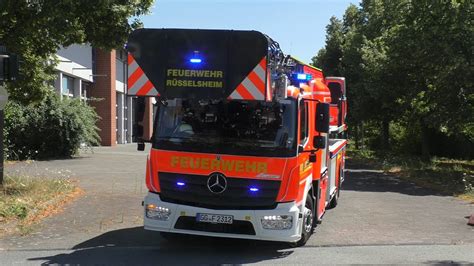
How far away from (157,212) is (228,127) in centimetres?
152

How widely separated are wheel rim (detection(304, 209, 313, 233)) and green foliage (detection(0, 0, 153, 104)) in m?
6.29

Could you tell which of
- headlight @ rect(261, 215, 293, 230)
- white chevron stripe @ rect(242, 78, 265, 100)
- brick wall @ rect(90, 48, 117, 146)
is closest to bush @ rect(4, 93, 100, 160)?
brick wall @ rect(90, 48, 117, 146)

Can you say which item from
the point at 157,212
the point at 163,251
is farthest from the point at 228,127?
Answer: the point at 163,251

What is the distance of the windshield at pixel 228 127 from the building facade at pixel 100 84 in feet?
70.2

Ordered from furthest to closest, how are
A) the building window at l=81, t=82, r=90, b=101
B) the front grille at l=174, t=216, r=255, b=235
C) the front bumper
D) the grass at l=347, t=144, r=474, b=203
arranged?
the building window at l=81, t=82, r=90, b=101
the grass at l=347, t=144, r=474, b=203
the front grille at l=174, t=216, r=255, b=235
the front bumper

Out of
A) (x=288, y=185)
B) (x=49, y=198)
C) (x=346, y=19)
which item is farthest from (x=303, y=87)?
(x=346, y=19)

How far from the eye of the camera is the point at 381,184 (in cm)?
1836

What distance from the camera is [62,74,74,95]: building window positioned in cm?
3074

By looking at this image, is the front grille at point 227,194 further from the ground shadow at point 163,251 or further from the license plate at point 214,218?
the ground shadow at point 163,251

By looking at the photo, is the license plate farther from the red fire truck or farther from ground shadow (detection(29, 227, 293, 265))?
ground shadow (detection(29, 227, 293, 265))

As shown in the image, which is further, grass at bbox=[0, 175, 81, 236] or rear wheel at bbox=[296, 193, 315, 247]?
grass at bbox=[0, 175, 81, 236]

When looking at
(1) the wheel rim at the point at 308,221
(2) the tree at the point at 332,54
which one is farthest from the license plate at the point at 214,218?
(2) the tree at the point at 332,54

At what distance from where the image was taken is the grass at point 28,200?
384 inches

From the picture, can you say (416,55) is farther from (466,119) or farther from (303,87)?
(303,87)
